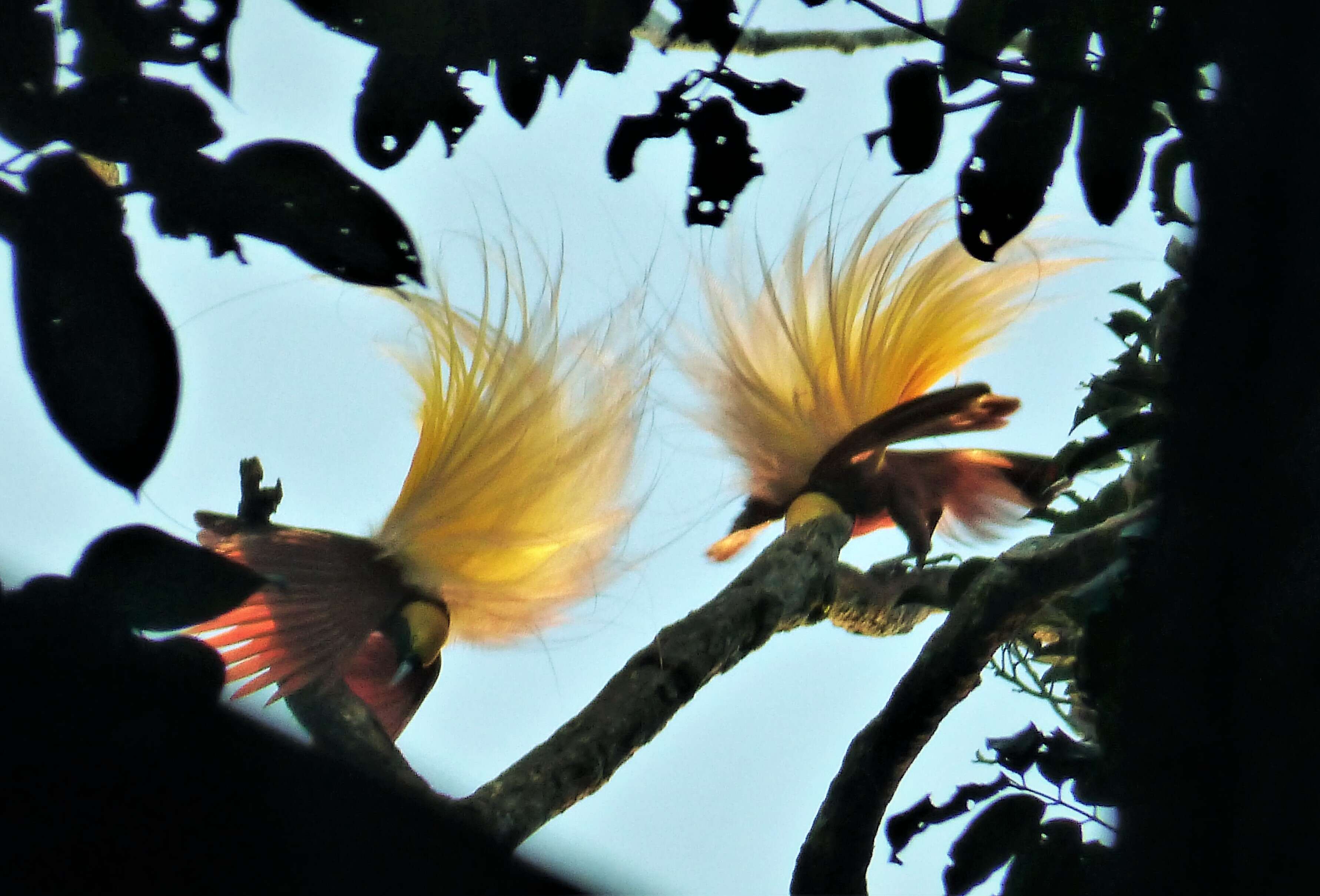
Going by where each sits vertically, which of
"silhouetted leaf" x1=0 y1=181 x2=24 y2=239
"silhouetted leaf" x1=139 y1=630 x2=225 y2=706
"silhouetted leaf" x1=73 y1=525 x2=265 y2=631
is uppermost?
"silhouetted leaf" x1=0 y1=181 x2=24 y2=239

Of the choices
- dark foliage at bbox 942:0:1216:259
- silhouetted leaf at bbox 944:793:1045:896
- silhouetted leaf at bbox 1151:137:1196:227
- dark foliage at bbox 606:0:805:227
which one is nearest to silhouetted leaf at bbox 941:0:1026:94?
dark foliage at bbox 942:0:1216:259

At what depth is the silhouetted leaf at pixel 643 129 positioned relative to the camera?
751 mm

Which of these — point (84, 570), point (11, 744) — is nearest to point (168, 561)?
point (84, 570)

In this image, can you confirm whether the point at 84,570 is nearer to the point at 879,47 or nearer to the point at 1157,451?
the point at 1157,451

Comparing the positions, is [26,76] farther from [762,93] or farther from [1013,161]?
[1013,161]

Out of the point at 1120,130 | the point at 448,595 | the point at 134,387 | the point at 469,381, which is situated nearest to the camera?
the point at 134,387

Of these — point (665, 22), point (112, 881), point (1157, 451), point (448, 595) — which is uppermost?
point (665, 22)

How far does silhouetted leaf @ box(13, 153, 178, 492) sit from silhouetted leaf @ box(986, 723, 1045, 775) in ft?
2.70

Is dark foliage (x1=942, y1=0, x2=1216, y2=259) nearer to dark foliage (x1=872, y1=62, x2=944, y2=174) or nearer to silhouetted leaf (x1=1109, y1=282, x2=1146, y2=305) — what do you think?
dark foliage (x1=872, y1=62, x2=944, y2=174)

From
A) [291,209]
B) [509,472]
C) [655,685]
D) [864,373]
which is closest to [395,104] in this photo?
[291,209]

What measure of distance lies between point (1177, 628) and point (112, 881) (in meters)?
0.29

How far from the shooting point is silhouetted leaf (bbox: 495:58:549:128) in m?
0.65

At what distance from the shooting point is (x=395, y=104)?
0.64m

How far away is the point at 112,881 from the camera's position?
0.30 meters
